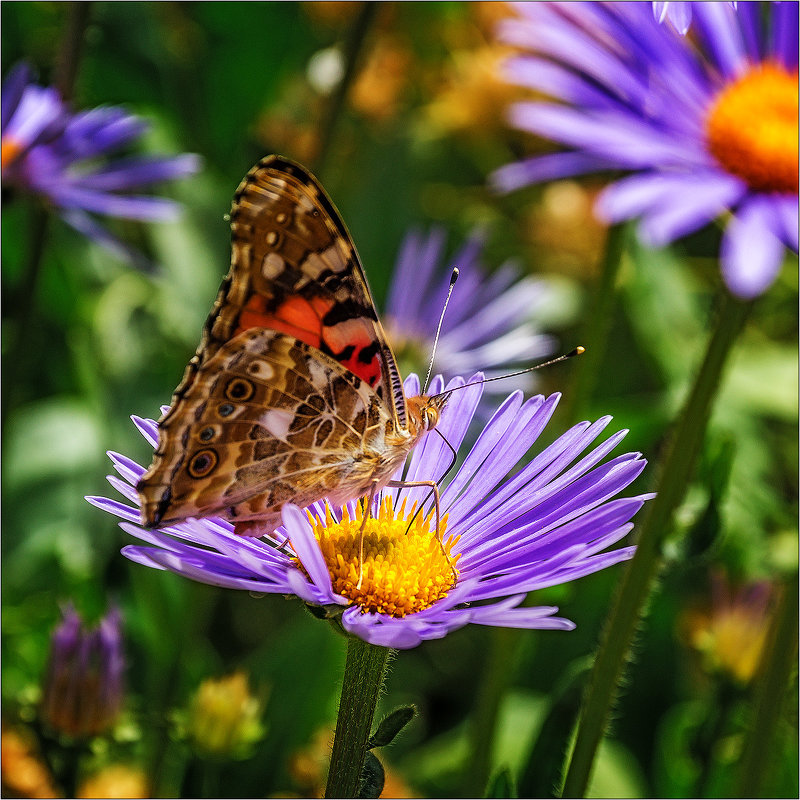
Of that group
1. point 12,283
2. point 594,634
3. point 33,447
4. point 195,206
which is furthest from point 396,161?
point 594,634

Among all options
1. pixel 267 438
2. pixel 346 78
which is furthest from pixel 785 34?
pixel 267 438

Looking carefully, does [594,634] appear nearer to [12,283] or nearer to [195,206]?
[195,206]

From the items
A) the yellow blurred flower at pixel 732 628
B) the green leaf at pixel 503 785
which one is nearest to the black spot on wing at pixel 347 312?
the green leaf at pixel 503 785

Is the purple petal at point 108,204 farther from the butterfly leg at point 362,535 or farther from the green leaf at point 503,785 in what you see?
the green leaf at point 503,785

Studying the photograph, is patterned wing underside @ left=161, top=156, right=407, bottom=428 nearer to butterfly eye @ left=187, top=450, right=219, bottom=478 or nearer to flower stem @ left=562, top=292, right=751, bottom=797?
butterfly eye @ left=187, top=450, right=219, bottom=478

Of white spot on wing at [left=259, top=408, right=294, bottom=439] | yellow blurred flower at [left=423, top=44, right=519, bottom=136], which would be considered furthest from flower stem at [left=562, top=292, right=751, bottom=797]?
yellow blurred flower at [left=423, top=44, right=519, bottom=136]

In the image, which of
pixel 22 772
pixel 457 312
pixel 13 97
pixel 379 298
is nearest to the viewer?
pixel 22 772

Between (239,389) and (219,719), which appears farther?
(219,719)

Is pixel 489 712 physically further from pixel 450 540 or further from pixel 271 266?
pixel 271 266
